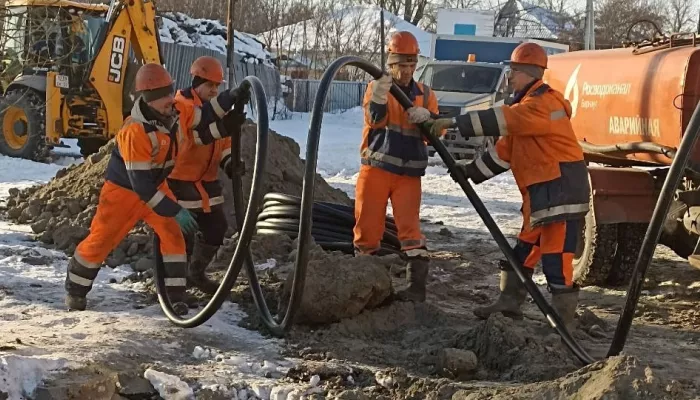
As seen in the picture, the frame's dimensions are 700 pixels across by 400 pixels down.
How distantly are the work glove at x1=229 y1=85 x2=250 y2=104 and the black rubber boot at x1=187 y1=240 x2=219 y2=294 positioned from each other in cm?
114

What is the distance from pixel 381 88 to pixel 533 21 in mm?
33999

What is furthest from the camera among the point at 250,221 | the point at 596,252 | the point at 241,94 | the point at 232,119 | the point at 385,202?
the point at 596,252

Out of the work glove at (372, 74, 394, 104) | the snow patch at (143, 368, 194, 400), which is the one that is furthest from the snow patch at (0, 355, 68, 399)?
the work glove at (372, 74, 394, 104)

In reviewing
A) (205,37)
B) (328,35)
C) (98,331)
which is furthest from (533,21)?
(98,331)

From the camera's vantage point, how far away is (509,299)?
6141mm

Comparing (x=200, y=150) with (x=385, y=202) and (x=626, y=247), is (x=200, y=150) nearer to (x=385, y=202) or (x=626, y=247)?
(x=385, y=202)

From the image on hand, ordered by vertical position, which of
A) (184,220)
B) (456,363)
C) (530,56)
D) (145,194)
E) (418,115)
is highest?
(530,56)

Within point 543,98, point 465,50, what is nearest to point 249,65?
point 465,50

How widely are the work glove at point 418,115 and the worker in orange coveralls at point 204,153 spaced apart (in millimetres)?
1046

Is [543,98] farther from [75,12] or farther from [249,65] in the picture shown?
[249,65]

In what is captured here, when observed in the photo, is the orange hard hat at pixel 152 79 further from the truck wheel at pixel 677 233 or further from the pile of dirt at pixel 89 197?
the truck wheel at pixel 677 233

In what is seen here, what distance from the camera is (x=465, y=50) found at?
1930cm

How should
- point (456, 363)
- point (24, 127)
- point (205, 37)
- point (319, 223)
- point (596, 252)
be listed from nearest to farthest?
point (456, 363)
point (596, 252)
point (319, 223)
point (24, 127)
point (205, 37)

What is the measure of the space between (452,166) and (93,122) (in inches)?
370
